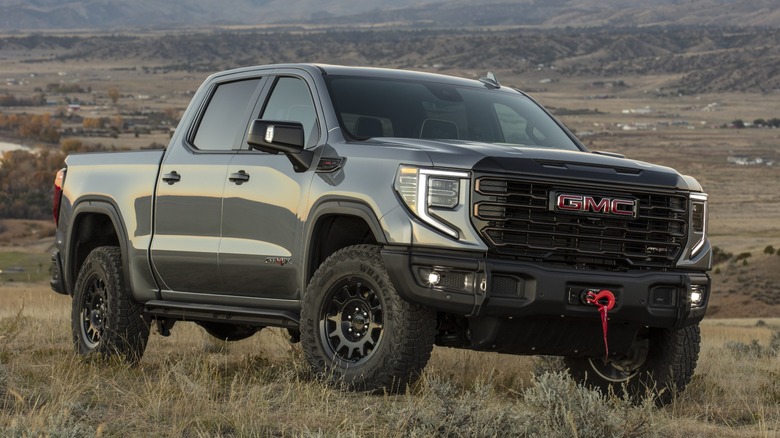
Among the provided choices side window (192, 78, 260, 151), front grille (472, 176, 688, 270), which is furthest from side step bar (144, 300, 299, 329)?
front grille (472, 176, 688, 270)

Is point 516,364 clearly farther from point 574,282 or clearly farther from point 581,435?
point 581,435

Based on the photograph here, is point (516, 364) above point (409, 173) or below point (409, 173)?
below

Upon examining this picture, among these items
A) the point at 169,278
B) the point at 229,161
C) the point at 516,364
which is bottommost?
the point at 516,364

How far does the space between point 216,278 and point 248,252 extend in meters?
0.47

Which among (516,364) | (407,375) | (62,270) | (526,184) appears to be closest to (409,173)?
(526,184)

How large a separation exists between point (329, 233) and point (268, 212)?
0.48 meters

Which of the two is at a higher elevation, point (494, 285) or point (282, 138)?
point (282, 138)

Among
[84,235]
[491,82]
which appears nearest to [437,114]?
[491,82]

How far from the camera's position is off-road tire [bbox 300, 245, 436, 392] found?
728 centimetres

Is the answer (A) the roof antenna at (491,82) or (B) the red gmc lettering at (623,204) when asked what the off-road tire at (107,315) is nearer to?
(A) the roof antenna at (491,82)

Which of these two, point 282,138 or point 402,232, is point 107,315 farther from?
point 402,232

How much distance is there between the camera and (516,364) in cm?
1024

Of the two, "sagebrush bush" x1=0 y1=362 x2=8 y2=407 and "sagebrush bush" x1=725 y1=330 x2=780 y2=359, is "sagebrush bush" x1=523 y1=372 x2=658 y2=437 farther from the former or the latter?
"sagebrush bush" x1=725 y1=330 x2=780 y2=359

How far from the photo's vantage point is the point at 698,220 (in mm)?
7973
